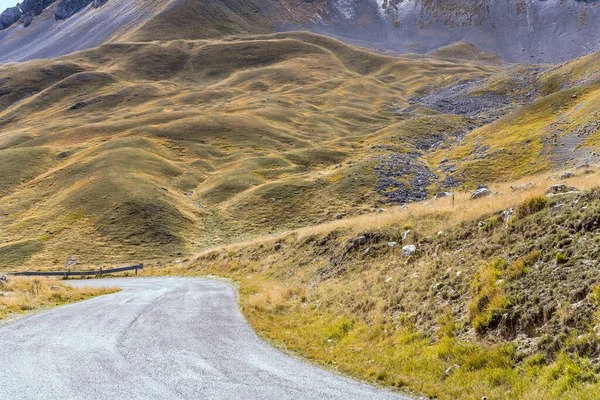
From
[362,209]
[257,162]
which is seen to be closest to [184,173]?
[257,162]

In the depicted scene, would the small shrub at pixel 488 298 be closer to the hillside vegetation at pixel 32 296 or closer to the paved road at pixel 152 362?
the paved road at pixel 152 362

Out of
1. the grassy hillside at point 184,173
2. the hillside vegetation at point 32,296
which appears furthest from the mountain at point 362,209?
the hillside vegetation at point 32,296

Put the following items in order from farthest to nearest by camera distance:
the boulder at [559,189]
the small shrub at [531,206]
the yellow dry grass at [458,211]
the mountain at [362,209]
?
the yellow dry grass at [458,211]
the boulder at [559,189]
the small shrub at [531,206]
the mountain at [362,209]

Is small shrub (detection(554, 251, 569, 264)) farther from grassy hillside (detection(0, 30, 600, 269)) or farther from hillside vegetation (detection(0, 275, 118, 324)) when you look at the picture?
grassy hillside (detection(0, 30, 600, 269))

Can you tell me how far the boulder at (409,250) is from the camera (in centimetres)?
→ 1756

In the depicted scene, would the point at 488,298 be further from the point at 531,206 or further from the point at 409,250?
the point at 409,250

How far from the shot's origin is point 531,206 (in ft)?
47.7

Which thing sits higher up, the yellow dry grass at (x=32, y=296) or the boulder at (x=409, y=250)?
the yellow dry grass at (x=32, y=296)

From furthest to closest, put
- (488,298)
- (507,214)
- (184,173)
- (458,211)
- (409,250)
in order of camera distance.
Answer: (184,173) < (458,211) < (409,250) < (507,214) < (488,298)

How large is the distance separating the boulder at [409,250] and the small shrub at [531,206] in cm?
457

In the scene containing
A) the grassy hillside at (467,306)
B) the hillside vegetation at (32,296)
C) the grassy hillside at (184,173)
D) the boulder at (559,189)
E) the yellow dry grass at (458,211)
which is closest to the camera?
the grassy hillside at (467,306)

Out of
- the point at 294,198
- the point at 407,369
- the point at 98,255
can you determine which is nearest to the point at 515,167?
the point at 294,198

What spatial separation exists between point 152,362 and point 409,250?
448 inches

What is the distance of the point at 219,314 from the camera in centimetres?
1867
